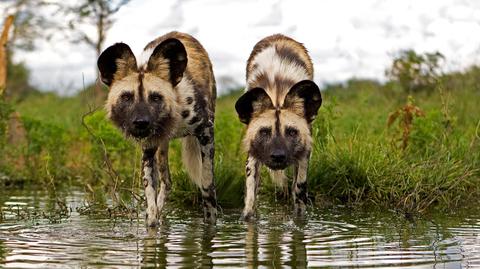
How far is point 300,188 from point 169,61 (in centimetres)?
184

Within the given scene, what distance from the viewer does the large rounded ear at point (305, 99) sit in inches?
268

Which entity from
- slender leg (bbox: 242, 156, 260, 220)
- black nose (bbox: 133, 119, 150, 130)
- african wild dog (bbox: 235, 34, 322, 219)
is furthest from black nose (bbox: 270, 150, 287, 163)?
black nose (bbox: 133, 119, 150, 130)

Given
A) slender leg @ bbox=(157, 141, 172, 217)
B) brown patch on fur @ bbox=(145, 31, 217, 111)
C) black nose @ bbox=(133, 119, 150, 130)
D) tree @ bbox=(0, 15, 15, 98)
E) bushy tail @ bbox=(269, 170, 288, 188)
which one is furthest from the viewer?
tree @ bbox=(0, 15, 15, 98)

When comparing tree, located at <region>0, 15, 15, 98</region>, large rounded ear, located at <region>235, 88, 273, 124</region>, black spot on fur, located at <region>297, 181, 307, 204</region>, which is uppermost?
tree, located at <region>0, 15, 15, 98</region>

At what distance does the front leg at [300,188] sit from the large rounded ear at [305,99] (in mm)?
530

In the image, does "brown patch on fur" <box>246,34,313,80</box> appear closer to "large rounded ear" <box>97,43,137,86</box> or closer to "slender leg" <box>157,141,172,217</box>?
"slender leg" <box>157,141,172,217</box>

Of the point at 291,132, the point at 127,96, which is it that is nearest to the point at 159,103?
the point at 127,96

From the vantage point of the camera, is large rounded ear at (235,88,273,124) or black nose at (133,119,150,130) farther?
large rounded ear at (235,88,273,124)

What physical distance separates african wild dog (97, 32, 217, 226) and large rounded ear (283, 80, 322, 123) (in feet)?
2.33

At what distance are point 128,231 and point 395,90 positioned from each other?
33.2 ft

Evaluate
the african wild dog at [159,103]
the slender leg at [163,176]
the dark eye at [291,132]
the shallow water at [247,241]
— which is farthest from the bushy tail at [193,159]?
the dark eye at [291,132]

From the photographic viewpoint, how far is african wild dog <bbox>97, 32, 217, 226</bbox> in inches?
242

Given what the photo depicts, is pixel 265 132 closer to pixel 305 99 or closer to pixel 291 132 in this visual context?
pixel 291 132

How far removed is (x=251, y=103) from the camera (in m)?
6.91
